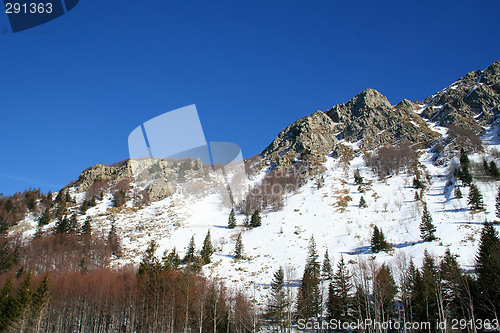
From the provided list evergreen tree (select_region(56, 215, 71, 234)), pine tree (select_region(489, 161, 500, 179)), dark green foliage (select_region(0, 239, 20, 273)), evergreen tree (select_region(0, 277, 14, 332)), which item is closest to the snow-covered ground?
pine tree (select_region(489, 161, 500, 179))

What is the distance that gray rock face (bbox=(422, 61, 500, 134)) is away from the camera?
142250mm

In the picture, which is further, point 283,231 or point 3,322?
point 283,231

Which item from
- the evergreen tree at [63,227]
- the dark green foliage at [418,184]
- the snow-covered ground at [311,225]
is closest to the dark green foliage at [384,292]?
the snow-covered ground at [311,225]

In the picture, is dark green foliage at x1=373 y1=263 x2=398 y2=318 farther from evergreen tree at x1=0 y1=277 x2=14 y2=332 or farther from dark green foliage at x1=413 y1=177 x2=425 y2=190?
dark green foliage at x1=413 y1=177 x2=425 y2=190

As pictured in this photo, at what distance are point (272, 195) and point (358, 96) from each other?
111205 millimetres

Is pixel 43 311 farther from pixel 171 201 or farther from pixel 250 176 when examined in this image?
pixel 250 176

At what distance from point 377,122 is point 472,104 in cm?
4775

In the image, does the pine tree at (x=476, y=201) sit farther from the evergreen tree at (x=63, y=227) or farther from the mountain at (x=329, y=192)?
the evergreen tree at (x=63, y=227)

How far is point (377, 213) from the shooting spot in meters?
69.8

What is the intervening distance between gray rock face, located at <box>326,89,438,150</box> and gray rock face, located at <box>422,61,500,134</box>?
35.4ft

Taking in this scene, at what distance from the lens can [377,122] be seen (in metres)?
158

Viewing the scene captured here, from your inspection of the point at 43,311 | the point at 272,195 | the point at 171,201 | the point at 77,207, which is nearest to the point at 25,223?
the point at 77,207

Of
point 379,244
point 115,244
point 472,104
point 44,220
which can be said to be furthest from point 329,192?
point 472,104

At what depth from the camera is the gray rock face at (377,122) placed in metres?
142
